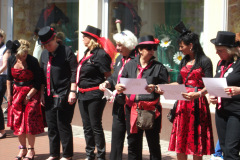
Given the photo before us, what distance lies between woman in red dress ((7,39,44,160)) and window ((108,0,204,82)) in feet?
10.5

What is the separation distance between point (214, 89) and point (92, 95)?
2.16 m

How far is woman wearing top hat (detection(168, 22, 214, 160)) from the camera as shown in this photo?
18.6 feet

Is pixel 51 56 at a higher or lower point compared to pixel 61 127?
higher

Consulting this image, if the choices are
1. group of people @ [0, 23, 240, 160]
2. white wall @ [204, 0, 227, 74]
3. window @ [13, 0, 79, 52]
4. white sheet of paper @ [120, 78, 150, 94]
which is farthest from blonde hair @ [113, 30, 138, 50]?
window @ [13, 0, 79, 52]

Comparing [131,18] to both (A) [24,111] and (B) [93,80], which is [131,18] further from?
(A) [24,111]

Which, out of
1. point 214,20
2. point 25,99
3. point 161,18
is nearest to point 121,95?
point 25,99

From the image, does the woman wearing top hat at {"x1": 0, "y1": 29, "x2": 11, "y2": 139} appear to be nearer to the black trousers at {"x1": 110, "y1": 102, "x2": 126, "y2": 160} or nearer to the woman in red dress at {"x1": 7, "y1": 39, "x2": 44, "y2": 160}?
the woman in red dress at {"x1": 7, "y1": 39, "x2": 44, "y2": 160}

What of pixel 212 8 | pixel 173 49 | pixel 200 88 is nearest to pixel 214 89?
pixel 200 88

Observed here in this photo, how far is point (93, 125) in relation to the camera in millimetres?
6758

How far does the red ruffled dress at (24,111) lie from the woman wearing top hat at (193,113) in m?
2.37

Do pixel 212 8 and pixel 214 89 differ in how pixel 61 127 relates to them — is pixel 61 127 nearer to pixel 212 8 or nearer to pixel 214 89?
pixel 214 89

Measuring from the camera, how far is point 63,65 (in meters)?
6.77

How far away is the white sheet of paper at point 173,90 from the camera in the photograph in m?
5.23

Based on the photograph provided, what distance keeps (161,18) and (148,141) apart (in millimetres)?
4418
